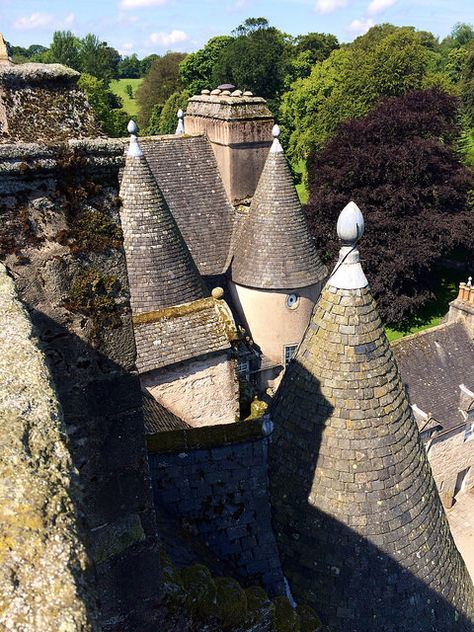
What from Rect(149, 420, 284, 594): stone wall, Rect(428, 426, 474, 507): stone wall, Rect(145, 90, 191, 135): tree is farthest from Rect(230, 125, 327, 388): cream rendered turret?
Rect(145, 90, 191, 135): tree

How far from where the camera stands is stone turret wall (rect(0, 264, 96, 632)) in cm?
135

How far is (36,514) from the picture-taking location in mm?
1604

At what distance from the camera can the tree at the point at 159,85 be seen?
7032cm

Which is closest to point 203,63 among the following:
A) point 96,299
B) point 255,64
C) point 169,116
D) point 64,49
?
point 255,64

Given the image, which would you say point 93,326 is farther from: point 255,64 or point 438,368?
point 255,64

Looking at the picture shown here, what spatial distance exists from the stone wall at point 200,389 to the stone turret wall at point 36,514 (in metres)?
8.51

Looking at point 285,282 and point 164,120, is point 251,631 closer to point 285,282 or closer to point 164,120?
point 285,282

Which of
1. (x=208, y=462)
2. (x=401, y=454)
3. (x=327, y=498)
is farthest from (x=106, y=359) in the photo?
(x=401, y=454)

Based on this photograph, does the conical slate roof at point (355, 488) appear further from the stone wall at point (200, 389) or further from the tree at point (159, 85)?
the tree at point (159, 85)

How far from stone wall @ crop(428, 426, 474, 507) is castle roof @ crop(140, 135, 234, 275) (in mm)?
9661

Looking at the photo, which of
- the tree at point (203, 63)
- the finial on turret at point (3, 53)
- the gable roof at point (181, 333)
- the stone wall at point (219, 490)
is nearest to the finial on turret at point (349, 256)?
the stone wall at point (219, 490)

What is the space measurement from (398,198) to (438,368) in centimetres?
1244

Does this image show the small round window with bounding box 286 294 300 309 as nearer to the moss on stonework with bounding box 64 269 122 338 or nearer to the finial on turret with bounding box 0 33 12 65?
the finial on turret with bounding box 0 33 12 65

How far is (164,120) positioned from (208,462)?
186ft
